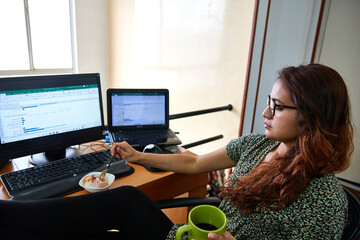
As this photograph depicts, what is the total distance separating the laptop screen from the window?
8.68ft

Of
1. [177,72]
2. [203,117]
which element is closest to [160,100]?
[203,117]

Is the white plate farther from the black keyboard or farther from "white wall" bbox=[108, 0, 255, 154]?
"white wall" bbox=[108, 0, 255, 154]

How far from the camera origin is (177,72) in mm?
2775

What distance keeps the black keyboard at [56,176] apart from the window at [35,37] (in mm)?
2816

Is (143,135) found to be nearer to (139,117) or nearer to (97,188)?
(139,117)

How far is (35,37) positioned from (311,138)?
366 cm

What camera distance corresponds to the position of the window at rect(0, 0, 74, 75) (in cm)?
318

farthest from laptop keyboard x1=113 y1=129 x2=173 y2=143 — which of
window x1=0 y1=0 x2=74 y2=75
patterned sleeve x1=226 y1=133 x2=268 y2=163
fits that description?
window x1=0 y1=0 x2=74 y2=75

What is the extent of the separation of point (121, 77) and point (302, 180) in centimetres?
333

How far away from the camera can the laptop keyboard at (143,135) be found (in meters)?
1.36

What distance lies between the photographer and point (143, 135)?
141 cm

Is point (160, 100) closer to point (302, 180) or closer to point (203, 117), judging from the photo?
point (302, 180)

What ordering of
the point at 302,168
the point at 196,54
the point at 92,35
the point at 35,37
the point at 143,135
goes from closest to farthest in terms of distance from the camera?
the point at 302,168 → the point at 143,135 → the point at 196,54 → the point at 35,37 → the point at 92,35

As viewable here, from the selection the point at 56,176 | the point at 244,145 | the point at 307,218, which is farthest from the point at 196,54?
the point at 307,218
